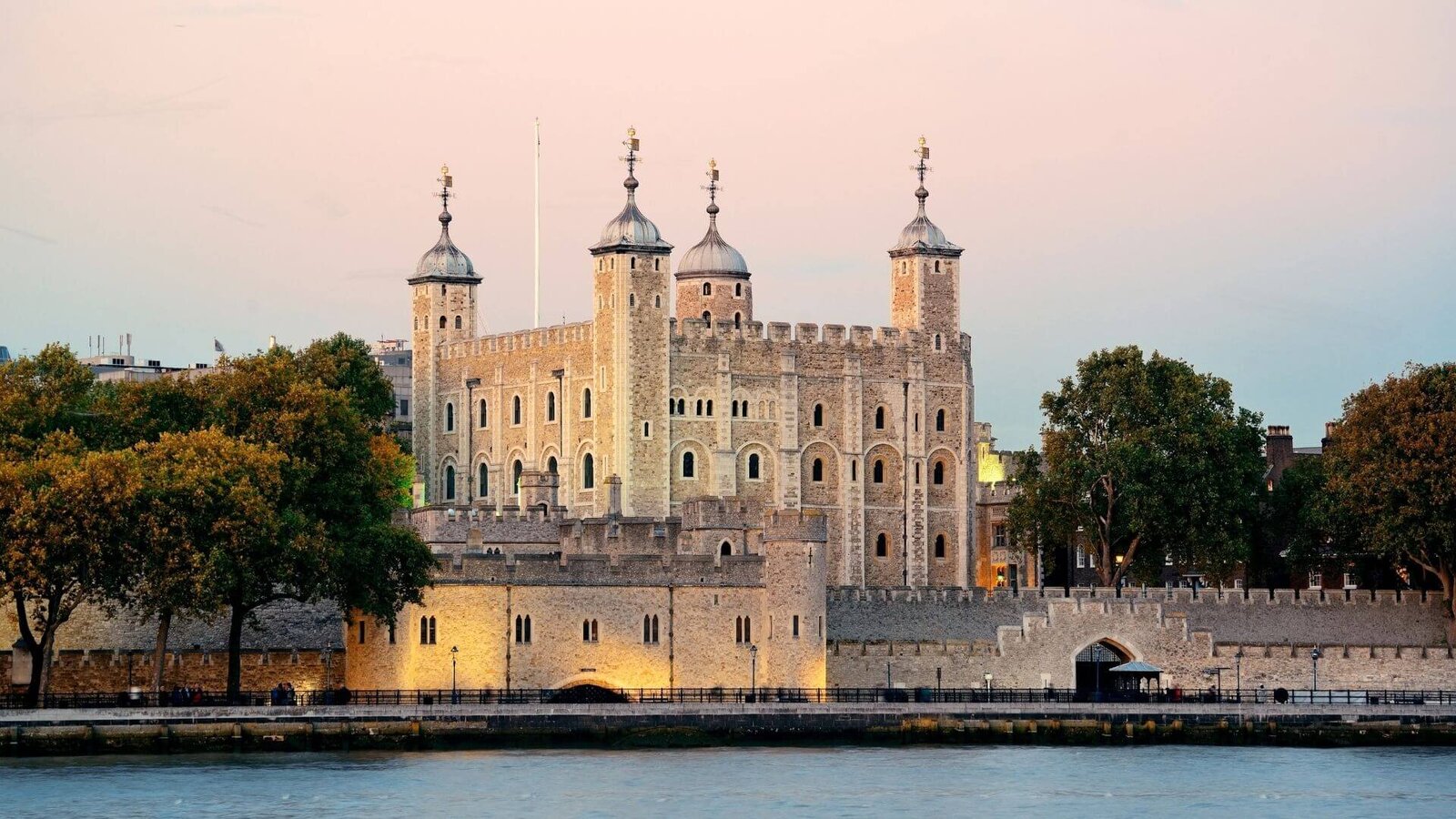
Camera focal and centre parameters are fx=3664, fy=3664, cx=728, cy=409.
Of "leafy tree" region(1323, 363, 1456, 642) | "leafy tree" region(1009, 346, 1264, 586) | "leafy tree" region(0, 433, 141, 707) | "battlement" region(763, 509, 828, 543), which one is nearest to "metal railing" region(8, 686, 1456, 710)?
"leafy tree" region(0, 433, 141, 707)

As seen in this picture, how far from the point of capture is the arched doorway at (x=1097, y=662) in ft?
316

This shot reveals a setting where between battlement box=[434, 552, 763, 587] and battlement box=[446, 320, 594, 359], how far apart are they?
99.6ft

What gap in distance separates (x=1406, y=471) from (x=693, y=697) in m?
24.4

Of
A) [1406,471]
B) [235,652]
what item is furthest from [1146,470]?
[235,652]

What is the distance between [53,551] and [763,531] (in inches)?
710

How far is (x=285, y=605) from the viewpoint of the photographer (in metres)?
92.7

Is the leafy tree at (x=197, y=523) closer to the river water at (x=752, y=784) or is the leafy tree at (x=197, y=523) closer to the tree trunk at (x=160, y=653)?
the tree trunk at (x=160, y=653)

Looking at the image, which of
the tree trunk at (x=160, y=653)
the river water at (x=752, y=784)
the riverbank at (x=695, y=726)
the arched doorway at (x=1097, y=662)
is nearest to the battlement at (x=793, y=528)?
the riverbank at (x=695, y=726)

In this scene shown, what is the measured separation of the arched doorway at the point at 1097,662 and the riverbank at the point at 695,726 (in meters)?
8.55

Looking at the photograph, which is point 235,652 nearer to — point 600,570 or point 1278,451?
point 600,570

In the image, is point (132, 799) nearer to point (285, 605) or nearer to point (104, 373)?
point (285, 605)

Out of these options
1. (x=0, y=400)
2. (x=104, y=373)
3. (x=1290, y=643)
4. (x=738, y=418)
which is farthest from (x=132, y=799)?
(x=104, y=373)

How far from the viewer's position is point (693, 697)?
87.7m

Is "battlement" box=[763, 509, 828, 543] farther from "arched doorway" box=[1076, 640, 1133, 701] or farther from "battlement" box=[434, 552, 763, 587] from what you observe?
"arched doorway" box=[1076, 640, 1133, 701]
